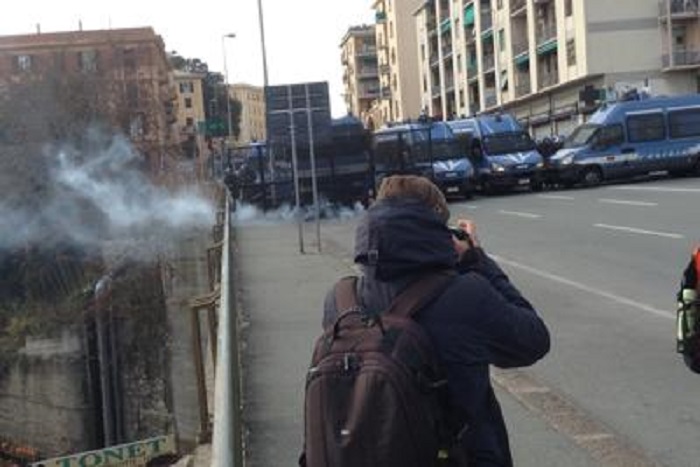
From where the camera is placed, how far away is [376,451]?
Answer: 255 cm

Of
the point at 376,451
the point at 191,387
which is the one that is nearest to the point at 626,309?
the point at 191,387

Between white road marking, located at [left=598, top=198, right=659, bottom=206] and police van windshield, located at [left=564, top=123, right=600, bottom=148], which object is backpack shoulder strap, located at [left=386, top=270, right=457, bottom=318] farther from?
police van windshield, located at [left=564, top=123, right=600, bottom=148]

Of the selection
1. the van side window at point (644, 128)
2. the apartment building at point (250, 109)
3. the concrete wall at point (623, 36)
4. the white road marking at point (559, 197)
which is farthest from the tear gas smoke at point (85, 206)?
the apartment building at point (250, 109)

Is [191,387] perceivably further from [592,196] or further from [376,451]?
[592,196]

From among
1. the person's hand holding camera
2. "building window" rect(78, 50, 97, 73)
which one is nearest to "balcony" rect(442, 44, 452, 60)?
"building window" rect(78, 50, 97, 73)

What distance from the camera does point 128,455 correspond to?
10.6 metres

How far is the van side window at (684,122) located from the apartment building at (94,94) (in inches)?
760

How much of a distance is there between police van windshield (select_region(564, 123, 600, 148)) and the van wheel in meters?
0.83

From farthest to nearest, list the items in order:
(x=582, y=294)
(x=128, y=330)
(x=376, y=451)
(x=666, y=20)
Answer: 1. (x=666, y=20)
2. (x=128, y=330)
3. (x=582, y=294)
4. (x=376, y=451)

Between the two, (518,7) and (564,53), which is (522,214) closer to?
(564,53)

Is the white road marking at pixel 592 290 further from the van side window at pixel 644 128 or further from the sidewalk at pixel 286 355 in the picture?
the van side window at pixel 644 128

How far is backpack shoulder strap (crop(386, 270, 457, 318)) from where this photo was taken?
275 cm

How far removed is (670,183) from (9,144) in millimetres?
22345

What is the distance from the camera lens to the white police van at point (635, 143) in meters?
32.5
